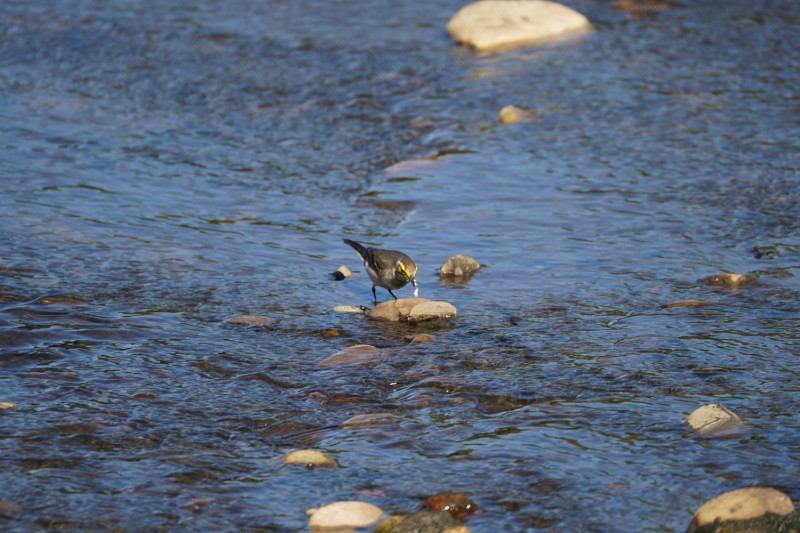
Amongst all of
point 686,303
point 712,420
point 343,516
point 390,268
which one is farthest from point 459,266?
point 343,516

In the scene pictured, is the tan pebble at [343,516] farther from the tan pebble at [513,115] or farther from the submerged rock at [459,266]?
the tan pebble at [513,115]

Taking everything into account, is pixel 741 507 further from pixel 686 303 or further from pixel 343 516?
pixel 686 303

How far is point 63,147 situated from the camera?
11.0 metres

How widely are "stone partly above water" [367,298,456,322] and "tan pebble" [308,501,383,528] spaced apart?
9.09ft

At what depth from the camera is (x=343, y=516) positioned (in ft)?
14.2

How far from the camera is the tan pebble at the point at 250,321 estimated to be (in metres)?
6.88

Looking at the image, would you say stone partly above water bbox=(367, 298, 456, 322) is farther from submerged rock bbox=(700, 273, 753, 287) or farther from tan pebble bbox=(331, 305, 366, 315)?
submerged rock bbox=(700, 273, 753, 287)

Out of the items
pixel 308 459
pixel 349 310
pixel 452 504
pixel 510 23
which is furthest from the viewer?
pixel 510 23

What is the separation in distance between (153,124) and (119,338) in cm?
604

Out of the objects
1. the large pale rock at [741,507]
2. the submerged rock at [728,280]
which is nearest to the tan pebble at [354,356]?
the large pale rock at [741,507]

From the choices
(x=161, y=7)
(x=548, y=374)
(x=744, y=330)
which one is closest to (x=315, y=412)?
(x=548, y=374)

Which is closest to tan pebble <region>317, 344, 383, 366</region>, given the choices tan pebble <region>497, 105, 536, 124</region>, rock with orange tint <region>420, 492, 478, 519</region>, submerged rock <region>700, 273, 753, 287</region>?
rock with orange tint <region>420, 492, 478, 519</region>

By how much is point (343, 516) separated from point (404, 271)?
3076 millimetres

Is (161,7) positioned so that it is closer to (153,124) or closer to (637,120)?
(153,124)
